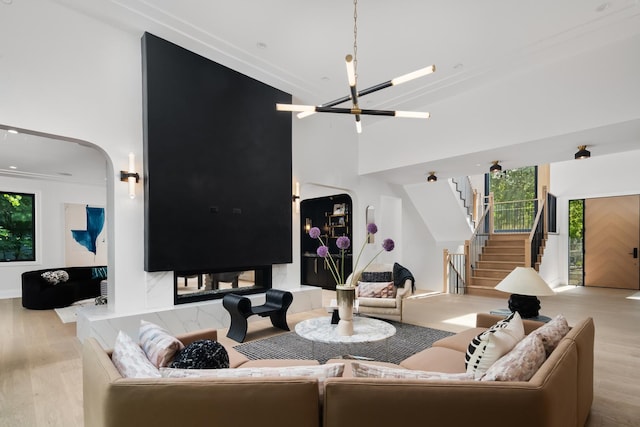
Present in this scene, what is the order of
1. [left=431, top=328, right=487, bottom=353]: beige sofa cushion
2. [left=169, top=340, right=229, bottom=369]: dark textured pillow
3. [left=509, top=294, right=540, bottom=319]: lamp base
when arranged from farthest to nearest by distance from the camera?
1. [left=509, top=294, right=540, bottom=319]: lamp base
2. [left=431, top=328, right=487, bottom=353]: beige sofa cushion
3. [left=169, top=340, right=229, bottom=369]: dark textured pillow

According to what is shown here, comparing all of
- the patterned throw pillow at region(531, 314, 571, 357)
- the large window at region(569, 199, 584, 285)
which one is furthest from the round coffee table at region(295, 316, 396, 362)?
the large window at region(569, 199, 584, 285)

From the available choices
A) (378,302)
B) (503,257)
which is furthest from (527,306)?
(503,257)

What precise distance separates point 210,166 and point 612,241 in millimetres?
9992

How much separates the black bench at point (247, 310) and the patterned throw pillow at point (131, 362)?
2534 millimetres

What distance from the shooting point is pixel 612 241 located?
28.7 feet

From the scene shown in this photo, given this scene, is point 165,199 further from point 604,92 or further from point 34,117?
point 604,92

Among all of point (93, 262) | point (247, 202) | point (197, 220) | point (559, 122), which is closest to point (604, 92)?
point (559, 122)

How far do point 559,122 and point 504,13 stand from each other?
1.78m

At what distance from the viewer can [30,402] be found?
8.86 ft

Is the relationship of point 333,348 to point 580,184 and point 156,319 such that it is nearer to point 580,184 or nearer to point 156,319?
point 156,319

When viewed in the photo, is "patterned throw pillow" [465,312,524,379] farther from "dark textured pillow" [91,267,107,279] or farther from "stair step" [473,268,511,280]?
"dark textured pillow" [91,267,107,279]

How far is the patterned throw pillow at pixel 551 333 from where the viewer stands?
1.91 m

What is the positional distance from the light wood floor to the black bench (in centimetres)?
17

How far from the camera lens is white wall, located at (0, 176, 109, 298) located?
7.61 m
